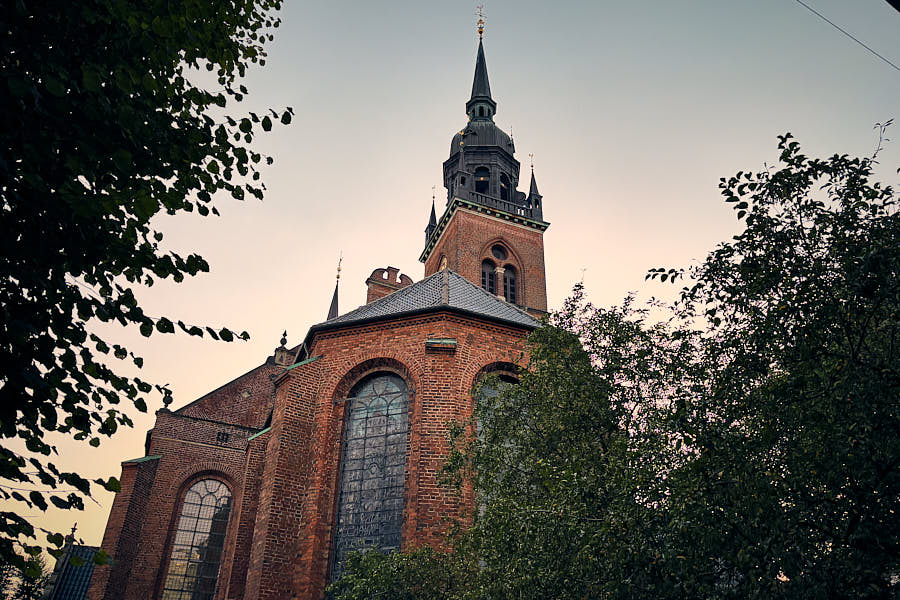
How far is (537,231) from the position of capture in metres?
36.4

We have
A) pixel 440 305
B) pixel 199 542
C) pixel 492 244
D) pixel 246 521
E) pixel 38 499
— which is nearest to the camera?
pixel 38 499

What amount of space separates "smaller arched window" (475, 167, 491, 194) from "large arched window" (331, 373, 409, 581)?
Result: 23069mm

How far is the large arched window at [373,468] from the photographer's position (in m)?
13.9

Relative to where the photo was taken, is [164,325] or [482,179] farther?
[482,179]

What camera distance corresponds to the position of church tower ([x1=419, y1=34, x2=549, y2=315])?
111ft

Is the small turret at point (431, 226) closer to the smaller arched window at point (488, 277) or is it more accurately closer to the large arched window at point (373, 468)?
the smaller arched window at point (488, 277)

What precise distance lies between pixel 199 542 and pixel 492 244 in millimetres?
20649

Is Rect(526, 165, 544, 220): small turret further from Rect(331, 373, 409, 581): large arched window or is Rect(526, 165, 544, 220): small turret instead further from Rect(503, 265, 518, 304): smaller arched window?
Rect(331, 373, 409, 581): large arched window

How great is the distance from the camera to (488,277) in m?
34.1

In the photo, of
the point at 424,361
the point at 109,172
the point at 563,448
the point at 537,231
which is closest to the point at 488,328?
the point at 424,361

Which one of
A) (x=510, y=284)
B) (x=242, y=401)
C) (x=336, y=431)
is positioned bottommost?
(x=336, y=431)

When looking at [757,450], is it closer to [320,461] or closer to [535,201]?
[320,461]

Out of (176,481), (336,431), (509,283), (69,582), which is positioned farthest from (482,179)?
(69,582)

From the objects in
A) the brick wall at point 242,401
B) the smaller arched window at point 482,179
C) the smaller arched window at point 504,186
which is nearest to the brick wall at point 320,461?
the brick wall at point 242,401
